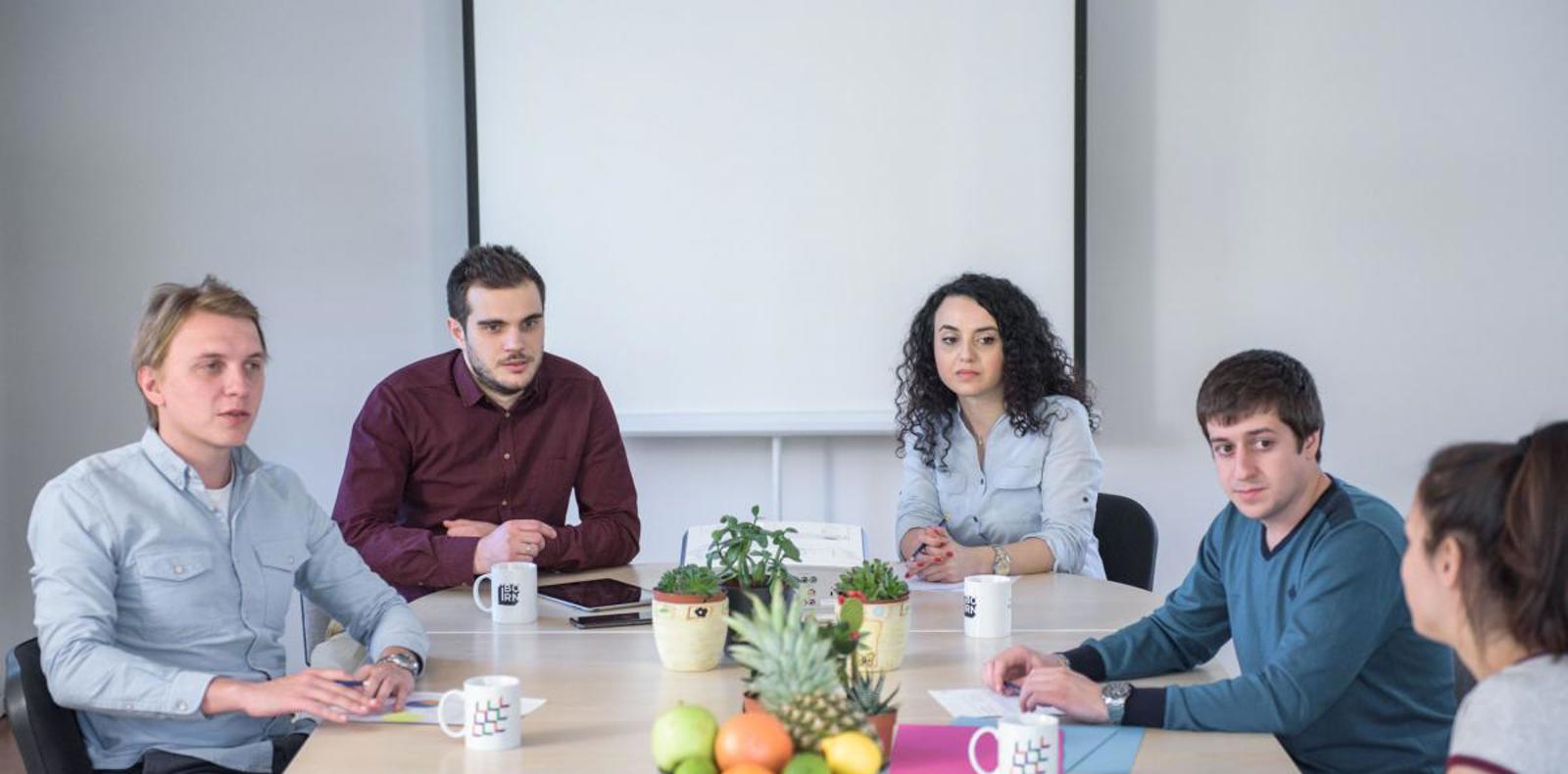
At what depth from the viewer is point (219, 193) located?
4105 mm

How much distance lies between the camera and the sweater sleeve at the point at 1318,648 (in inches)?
67.4

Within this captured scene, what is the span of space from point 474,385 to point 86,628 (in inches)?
53.3

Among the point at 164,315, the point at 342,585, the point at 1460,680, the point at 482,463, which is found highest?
the point at 164,315

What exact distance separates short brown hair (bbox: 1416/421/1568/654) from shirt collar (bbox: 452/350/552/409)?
2240 millimetres

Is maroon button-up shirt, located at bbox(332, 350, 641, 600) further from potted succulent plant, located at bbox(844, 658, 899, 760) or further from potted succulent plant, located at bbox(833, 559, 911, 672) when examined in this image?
potted succulent plant, located at bbox(844, 658, 899, 760)

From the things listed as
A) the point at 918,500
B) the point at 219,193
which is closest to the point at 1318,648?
the point at 918,500

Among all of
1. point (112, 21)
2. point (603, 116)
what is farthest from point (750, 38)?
point (112, 21)

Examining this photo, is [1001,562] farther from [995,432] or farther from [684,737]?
[684,737]

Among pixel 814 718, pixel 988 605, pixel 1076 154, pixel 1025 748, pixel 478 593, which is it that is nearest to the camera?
pixel 814 718

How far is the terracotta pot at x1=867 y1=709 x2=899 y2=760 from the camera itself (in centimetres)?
150

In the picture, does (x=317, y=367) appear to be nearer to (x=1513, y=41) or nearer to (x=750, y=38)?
(x=750, y=38)

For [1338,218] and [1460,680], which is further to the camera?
[1338,218]

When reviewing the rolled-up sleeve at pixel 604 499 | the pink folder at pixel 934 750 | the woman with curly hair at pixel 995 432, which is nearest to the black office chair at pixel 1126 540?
the woman with curly hair at pixel 995 432

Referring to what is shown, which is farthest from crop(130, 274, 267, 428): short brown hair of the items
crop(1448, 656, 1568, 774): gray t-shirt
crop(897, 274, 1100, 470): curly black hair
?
crop(1448, 656, 1568, 774): gray t-shirt
